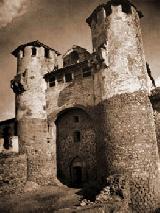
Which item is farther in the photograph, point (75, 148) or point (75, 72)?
point (75, 72)

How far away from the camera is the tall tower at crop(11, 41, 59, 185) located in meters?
24.2

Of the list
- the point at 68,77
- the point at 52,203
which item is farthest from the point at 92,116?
the point at 52,203

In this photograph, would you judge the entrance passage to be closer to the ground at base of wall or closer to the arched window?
the ground at base of wall

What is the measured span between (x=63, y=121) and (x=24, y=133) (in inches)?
142

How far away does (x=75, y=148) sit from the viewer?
24.5m

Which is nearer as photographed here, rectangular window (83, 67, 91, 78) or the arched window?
rectangular window (83, 67, 91, 78)

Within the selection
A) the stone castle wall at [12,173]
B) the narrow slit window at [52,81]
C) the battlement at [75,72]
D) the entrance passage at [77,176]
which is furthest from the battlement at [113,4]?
the stone castle wall at [12,173]

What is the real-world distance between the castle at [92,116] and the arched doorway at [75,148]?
0.08 metres

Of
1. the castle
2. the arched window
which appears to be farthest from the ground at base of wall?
the arched window

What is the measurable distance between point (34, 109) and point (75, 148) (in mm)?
5224

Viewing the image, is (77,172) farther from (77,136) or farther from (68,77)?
(68,77)

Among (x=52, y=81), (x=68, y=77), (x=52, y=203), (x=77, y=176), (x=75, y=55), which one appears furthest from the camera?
(x=75, y=55)

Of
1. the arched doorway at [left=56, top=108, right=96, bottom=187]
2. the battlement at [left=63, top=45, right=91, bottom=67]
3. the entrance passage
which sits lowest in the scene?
the entrance passage

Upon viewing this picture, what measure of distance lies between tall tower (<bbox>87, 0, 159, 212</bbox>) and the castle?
2.6 inches
